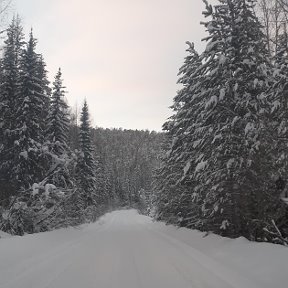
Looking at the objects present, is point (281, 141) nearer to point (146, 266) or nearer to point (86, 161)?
point (146, 266)

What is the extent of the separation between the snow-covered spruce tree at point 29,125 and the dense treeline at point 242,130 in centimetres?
1216

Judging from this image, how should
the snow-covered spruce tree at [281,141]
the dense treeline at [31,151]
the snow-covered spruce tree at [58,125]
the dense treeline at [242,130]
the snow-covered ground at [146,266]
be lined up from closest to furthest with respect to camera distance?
the snow-covered ground at [146,266] < the snow-covered spruce tree at [281,141] < the dense treeline at [242,130] < the dense treeline at [31,151] < the snow-covered spruce tree at [58,125]

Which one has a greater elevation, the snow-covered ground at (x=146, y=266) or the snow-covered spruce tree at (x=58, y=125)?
the snow-covered spruce tree at (x=58, y=125)

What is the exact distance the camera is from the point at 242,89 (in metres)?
16.8

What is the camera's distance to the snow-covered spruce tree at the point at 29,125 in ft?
88.4

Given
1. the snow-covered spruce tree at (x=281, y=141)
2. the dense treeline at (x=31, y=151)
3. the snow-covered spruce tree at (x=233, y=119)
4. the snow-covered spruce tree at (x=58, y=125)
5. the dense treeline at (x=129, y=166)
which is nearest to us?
the snow-covered spruce tree at (x=281, y=141)

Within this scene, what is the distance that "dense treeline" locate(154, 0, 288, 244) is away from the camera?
43.3ft

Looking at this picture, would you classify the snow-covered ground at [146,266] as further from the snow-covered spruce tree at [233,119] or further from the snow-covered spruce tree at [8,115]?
the snow-covered spruce tree at [8,115]

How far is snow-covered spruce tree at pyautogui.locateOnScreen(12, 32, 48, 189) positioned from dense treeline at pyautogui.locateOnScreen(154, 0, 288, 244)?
1216 cm

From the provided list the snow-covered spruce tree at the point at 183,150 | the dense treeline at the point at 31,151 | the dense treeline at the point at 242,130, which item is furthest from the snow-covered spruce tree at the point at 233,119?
the dense treeline at the point at 31,151

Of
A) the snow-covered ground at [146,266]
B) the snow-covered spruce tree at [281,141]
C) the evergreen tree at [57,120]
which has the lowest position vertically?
the snow-covered ground at [146,266]

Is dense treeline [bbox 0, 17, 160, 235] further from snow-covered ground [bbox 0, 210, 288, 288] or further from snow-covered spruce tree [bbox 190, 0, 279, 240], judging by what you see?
snow-covered spruce tree [bbox 190, 0, 279, 240]

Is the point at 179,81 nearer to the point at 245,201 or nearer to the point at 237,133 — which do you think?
the point at 237,133

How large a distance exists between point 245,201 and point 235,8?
342 inches
